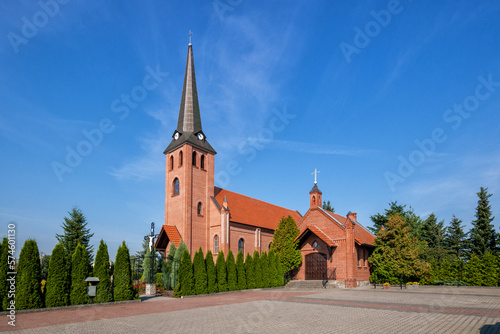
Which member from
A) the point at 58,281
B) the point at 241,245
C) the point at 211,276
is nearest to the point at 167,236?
the point at 241,245

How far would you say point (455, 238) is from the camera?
47.3m

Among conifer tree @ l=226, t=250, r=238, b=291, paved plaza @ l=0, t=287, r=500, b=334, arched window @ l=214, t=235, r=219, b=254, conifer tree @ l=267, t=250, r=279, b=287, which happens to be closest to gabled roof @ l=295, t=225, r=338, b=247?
conifer tree @ l=267, t=250, r=279, b=287

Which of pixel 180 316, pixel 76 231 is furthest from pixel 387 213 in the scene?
pixel 76 231

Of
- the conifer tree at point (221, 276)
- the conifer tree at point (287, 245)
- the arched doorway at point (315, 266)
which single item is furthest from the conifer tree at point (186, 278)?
the arched doorway at point (315, 266)

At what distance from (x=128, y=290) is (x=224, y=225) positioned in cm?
1283

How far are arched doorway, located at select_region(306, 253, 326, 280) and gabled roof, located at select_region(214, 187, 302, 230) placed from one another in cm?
708

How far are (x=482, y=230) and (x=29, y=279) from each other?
45720mm

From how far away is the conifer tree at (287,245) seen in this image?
28.4 metres

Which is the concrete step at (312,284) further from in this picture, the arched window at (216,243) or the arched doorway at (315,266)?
the arched window at (216,243)

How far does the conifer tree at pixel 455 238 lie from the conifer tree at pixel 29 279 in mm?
49552

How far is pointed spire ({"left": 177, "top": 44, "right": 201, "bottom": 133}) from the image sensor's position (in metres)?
32.2

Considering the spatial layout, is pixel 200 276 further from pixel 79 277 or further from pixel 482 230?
pixel 482 230

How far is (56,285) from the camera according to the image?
15.2m

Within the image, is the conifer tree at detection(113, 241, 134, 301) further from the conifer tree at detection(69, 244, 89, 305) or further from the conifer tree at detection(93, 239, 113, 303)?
the conifer tree at detection(69, 244, 89, 305)
